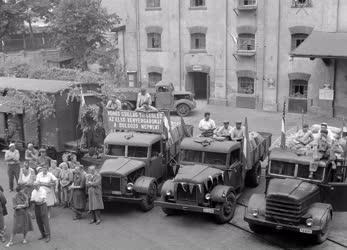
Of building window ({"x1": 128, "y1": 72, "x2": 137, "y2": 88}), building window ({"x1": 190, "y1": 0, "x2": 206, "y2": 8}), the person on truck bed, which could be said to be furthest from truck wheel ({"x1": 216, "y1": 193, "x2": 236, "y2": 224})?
building window ({"x1": 128, "y1": 72, "x2": 137, "y2": 88})

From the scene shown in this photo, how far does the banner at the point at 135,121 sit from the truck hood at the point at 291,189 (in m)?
5.13

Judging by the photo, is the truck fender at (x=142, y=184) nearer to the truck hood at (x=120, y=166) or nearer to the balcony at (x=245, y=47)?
the truck hood at (x=120, y=166)

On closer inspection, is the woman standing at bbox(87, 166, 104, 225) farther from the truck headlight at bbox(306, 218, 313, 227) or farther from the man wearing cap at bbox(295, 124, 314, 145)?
the man wearing cap at bbox(295, 124, 314, 145)

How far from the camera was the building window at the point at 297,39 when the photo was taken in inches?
1211

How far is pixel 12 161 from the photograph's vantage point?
19.2m

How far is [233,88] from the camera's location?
3359cm

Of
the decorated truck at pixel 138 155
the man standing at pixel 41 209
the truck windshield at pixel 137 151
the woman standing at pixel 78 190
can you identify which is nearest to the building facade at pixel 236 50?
the decorated truck at pixel 138 155

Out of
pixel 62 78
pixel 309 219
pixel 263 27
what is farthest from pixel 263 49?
pixel 309 219

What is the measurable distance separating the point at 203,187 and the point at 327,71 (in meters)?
17.0

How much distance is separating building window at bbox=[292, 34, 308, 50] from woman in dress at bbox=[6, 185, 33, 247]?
67.6ft

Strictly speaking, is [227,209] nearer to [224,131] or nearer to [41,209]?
[224,131]

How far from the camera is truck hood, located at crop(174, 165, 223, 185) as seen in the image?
1562 cm

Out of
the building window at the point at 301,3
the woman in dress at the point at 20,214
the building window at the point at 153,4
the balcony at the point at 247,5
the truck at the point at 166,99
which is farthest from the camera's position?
the building window at the point at 153,4

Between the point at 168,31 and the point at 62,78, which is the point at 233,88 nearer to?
the point at 168,31
